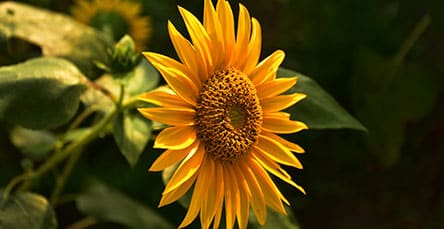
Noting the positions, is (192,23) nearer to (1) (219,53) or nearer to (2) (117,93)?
(1) (219,53)

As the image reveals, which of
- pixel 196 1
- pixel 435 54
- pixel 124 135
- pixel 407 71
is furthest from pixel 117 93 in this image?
pixel 435 54

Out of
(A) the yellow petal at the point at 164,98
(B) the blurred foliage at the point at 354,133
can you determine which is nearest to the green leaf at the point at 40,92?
(A) the yellow petal at the point at 164,98


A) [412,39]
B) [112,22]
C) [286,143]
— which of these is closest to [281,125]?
[286,143]

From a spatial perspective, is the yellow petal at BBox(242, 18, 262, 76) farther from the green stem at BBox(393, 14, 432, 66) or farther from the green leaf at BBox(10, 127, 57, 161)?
the green stem at BBox(393, 14, 432, 66)

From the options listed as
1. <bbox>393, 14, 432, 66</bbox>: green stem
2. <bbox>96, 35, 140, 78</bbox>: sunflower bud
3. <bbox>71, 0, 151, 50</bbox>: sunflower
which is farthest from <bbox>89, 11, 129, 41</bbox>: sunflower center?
<bbox>393, 14, 432, 66</bbox>: green stem

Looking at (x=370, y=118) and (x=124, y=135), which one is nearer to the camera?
(x=124, y=135)

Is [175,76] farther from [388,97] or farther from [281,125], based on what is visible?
[388,97]

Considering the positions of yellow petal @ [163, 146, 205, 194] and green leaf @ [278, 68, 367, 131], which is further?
green leaf @ [278, 68, 367, 131]
